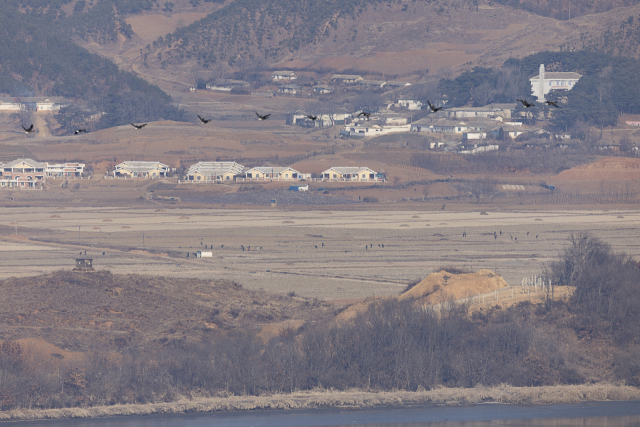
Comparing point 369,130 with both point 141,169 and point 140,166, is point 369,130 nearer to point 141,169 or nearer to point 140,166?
point 140,166

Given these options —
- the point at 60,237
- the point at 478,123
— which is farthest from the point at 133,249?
the point at 478,123

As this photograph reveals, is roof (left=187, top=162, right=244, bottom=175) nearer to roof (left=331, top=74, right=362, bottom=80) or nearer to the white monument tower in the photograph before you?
the white monument tower

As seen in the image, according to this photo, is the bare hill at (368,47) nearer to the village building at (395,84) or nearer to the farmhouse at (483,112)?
the village building at (395,84)

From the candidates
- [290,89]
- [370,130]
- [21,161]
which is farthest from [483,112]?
[21,161]

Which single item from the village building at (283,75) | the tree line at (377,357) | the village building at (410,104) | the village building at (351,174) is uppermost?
the village building at (283,75)

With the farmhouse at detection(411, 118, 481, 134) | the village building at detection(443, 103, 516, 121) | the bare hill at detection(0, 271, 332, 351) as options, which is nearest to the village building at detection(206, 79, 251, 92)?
the village building at detection(443, 103, 516, 121)

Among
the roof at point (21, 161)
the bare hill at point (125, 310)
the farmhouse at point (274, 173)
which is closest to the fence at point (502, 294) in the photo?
the bare hill at point (125, 310)
